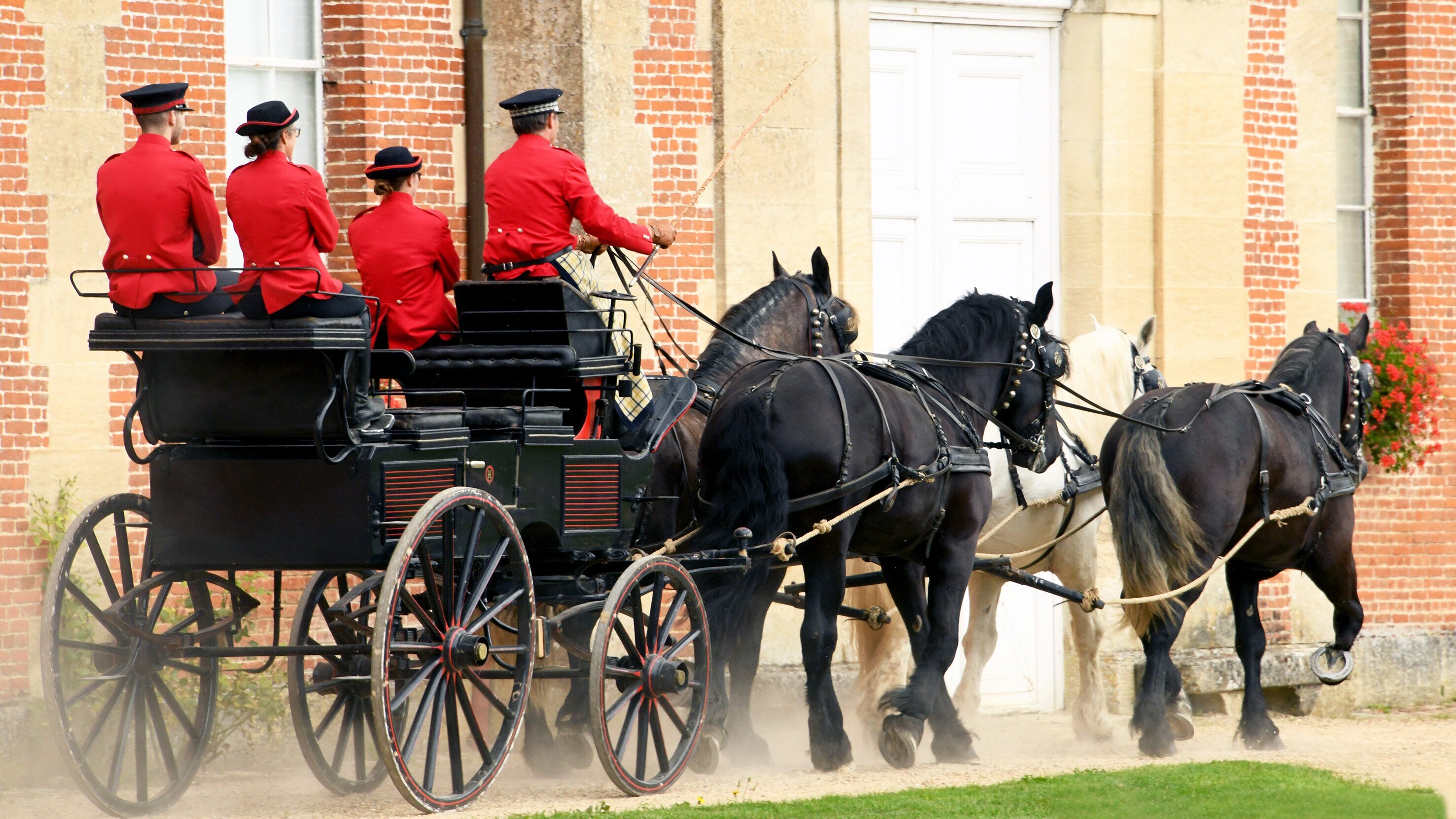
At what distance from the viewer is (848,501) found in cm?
778

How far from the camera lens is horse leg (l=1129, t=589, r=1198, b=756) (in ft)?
29.3

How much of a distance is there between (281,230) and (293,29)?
13.5 ft

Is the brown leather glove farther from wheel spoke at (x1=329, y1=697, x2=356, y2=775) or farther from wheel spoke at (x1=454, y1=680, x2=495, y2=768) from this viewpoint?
wheel spoke at (x1=329, y1=697, x2=356, y2=775)

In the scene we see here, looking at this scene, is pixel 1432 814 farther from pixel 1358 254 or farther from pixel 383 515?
pixel 1358 254

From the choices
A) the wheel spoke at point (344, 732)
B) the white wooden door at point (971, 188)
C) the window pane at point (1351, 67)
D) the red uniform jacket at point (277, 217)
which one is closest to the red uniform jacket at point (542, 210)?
the red uniform jacket at point (277, 217)

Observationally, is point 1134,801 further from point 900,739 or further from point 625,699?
point 625,699

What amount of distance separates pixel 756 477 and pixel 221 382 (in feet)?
7.27

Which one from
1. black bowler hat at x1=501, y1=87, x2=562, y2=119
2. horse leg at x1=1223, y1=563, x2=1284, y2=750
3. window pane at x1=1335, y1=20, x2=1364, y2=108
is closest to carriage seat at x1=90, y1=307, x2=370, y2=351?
black bowler hat at x1=501, y1=87, x2=562, y2=119

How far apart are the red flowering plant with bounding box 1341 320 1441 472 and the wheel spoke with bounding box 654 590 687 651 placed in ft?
24.2

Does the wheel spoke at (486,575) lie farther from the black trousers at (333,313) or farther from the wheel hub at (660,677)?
the wheel hub at (660,677)

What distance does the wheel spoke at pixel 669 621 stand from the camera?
23.7ft

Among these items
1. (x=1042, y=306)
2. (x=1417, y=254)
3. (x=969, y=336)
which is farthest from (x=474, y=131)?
(x=1417, y=254)

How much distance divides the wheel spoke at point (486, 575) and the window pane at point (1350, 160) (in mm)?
9013

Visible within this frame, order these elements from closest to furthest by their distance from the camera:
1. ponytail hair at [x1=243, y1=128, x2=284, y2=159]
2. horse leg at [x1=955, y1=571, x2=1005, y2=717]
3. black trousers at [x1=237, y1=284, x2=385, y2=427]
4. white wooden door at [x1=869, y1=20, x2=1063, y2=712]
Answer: black trousers at [x1=237, y1=284, x2=385, y2=427], ponytail hair at [x1=243, y1=128, x2=284, y2=159], horse leg at [x1=955, y1=571, x2=1005, y2=717], white wooden door at [x1=869, y1=20, x2=1063, y2=712]
